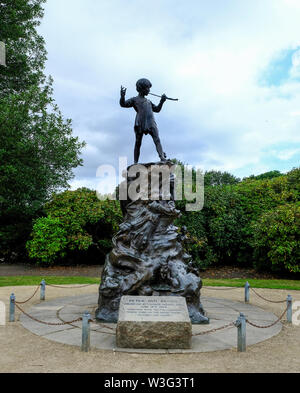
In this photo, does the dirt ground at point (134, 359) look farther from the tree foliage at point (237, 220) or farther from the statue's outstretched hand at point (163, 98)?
the tree foliage at point (237, 220)

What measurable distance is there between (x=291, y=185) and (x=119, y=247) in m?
15.6

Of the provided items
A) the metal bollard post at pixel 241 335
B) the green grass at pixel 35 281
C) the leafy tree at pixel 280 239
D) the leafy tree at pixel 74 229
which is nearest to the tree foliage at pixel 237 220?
the leafy tree at pixel 280 239

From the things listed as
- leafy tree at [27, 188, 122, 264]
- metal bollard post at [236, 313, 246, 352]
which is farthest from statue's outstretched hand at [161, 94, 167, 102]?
leafy tree at [27, 188, 122, 264]

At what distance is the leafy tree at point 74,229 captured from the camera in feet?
57.9

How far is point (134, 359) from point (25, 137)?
14.5m

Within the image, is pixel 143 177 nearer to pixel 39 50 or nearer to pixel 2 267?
pixel 2 267

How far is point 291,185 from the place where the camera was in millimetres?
20750

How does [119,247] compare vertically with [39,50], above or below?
below

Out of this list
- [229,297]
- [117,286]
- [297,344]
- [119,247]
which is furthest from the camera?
[229,297]

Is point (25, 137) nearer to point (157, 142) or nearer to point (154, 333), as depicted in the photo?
point (157, 142)

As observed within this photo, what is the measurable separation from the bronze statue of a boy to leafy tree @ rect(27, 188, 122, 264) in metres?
9.07

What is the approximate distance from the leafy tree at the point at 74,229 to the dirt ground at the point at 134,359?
1122cm

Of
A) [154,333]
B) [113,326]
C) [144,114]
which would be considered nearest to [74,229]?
[144,114]

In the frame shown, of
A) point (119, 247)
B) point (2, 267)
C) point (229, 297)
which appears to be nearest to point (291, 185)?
point (229, 297)
